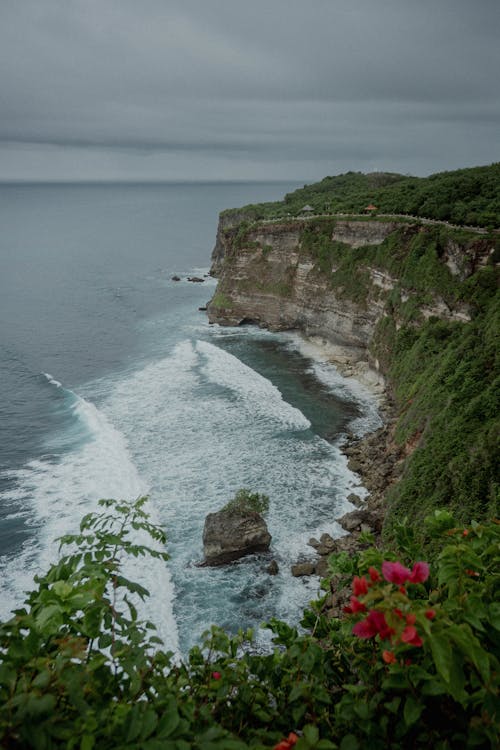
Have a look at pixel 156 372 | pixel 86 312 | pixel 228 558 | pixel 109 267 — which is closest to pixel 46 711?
pixel 228 558

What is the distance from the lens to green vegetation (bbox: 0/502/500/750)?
3.05 meters

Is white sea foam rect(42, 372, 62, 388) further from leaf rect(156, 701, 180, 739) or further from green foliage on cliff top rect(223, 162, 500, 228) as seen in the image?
leaf rect(156, 701, 180, 739)

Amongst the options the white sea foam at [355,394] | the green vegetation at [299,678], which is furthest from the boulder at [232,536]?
the green vegetation at [299,678]

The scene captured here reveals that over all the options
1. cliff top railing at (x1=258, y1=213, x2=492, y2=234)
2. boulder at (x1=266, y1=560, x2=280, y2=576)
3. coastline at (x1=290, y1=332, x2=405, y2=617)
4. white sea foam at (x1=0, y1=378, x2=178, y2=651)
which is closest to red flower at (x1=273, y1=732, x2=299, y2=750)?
coastline at (x1=290, y1=332, x2=405, y2=617)

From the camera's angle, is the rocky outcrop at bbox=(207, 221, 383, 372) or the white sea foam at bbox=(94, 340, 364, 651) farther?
the rocky outcrop at bbox=(207, 221, 383, 372)

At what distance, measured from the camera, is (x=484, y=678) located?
10.1 ft

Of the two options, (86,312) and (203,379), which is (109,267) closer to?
(86,312)

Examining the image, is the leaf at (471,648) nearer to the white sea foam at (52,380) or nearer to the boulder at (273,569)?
the boulder at (273,569)

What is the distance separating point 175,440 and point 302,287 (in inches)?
1227

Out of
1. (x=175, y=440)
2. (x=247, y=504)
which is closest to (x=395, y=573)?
(x=247, y=504)

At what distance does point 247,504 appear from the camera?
86.6 ft

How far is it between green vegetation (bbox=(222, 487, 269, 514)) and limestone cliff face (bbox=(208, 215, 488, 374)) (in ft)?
73.5

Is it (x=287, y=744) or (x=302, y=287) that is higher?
(x=287, y=744)

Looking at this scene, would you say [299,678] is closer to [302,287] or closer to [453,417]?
[453,417]
